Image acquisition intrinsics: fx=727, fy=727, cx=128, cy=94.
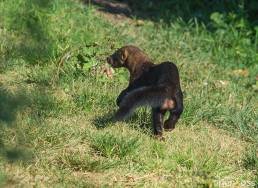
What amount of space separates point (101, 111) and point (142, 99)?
1.20 metres

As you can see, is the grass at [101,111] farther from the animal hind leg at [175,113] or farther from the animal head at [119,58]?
the animal head at [119,58]

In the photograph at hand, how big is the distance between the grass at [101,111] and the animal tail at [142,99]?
0.87ft

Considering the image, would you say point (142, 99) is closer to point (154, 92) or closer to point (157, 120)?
point (154, 92)

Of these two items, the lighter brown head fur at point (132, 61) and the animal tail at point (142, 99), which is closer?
the animal tail at point (142, 99)

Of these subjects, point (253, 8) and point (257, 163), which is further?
point (253, 8)

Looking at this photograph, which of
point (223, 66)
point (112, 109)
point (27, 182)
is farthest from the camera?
point (223, 66)

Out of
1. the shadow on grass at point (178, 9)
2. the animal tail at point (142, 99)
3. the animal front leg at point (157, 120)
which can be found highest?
the shadow on grass at point (178, 9)

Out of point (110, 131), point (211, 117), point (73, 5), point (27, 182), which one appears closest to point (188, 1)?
point (73, 5)

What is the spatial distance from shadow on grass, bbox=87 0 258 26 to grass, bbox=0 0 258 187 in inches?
37.5

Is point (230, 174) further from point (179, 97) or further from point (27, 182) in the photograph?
point (27, 182)

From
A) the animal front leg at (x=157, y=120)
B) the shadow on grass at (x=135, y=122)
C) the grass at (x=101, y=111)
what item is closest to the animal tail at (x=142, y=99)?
the animal front leg at (x=157, y=120)

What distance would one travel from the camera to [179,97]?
6.29 m

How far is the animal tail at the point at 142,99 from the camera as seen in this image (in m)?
6.05

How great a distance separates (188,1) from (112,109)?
18.9 feet
